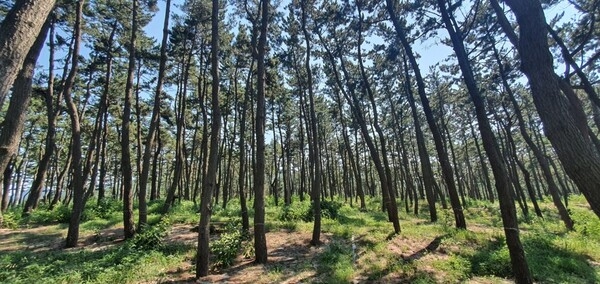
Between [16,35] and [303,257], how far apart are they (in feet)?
27.7

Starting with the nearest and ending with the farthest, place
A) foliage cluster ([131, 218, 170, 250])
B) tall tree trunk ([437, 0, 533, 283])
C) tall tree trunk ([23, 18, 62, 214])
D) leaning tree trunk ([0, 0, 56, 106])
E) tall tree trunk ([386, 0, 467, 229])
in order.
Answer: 1. leaning tree trunk ([0, 0, 56, 106])
2. tall tree trunk ([437, 0, 533, 283])
3. foliage cluster ([131, 218, 170, 250])
4. tall tree trunk ([386, 0, 467, 229])
5. tall tree trunk ([23, 18, 62, 214])

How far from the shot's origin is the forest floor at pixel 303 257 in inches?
282

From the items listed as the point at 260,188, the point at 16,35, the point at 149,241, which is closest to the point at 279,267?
the point at 260,188

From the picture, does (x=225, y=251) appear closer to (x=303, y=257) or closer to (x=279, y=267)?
(x=279, y=267)

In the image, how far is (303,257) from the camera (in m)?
9.05

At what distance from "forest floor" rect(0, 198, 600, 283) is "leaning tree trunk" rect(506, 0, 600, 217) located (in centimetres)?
451

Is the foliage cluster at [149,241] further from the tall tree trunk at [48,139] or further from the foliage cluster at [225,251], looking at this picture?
the tall tree trunk at [48,139]

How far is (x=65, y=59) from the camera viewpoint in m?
16.3

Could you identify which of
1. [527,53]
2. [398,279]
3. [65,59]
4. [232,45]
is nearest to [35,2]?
[527,53]

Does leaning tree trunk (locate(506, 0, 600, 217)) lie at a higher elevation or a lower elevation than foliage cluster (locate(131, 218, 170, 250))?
higher

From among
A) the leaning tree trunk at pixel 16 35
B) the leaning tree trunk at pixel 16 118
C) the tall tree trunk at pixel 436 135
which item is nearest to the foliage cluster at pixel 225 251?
the leaning tree trunk at pixel 16 118

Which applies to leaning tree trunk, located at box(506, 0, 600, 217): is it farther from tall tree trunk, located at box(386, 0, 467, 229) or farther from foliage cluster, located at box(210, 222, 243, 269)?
foliage cluster, located at box(210, 222, 243, 269)

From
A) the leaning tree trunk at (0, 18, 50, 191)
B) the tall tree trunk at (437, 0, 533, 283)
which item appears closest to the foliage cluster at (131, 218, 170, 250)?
the leaning tree trunk at (0, 18, 50, 191)

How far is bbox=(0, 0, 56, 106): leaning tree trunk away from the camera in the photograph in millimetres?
1853
